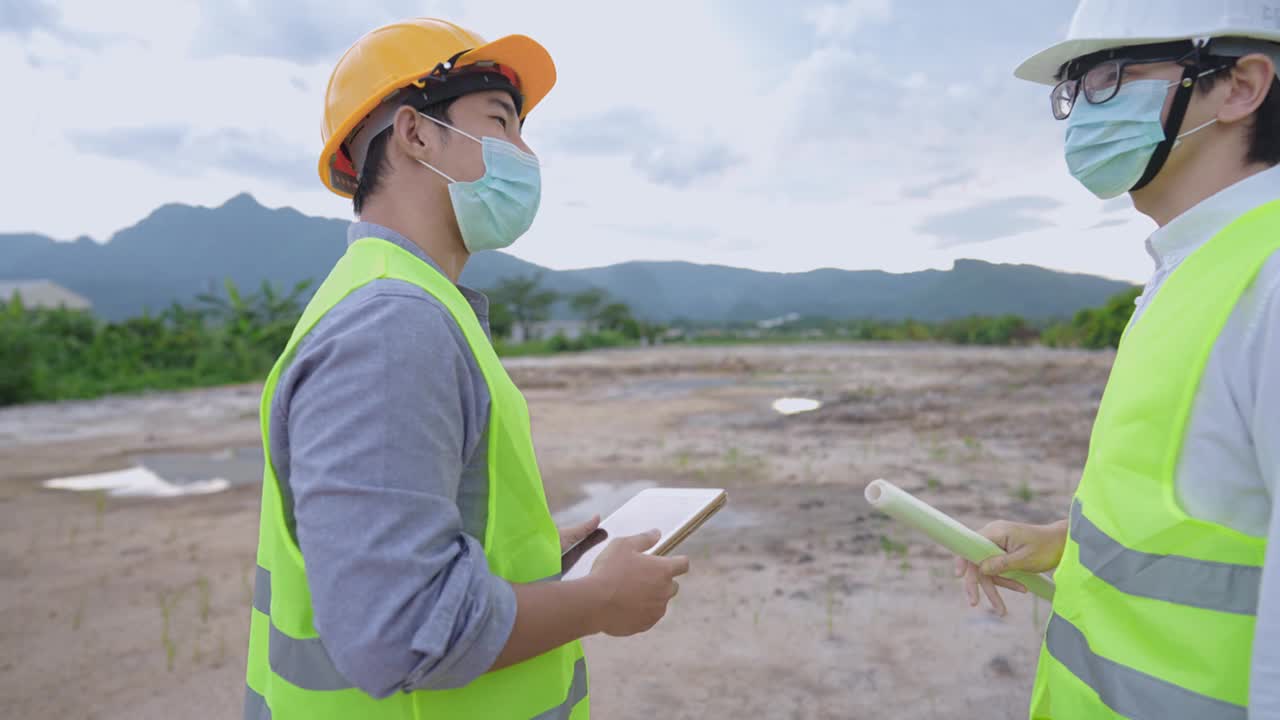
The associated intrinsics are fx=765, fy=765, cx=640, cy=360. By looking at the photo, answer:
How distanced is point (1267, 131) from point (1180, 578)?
84 cm

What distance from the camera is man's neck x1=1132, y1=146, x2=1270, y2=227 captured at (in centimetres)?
142

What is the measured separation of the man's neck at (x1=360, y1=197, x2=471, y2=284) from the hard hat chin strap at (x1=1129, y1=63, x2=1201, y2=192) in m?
1.40

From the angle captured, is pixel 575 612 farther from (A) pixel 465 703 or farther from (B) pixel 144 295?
(B) pixel 144 295

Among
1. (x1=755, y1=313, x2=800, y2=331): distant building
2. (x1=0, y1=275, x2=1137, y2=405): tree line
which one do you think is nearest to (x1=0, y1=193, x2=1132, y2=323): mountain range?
(x1=755, y1=313, x2=800, y2=331): distant building

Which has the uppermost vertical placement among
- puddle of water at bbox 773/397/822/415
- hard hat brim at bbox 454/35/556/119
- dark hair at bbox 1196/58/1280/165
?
hard hat brim at bbox 454/35/556/119

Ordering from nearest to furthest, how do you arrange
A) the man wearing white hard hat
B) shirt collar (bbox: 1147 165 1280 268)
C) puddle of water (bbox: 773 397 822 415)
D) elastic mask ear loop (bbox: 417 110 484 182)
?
1. the man wearing white hard hat
2. shirt collar (bbox: 1147 165 1280 268)
3. elastic mask ear loop (bbox: 417 110 484 182)
4. puddle of water (bbox: 773 397 822 415)

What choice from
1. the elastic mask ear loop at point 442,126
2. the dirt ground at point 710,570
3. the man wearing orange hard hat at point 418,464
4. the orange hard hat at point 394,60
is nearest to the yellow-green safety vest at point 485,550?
the man wearing orange hard hat at point 418,464

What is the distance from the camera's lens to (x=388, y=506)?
1.00 meters

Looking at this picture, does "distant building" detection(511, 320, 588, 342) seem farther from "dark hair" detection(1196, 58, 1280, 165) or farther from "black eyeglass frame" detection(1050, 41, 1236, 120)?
"dark hair" detection(1196, 58, 1280, 165)

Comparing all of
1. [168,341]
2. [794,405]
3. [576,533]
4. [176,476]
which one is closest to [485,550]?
[576,533]

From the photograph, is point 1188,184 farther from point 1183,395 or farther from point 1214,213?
point 1183,395

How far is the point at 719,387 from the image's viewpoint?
16734mm

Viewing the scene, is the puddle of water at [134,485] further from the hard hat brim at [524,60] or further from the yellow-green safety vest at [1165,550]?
the yellow-green safety vest at [1165,550]

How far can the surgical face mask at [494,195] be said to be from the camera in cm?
147
